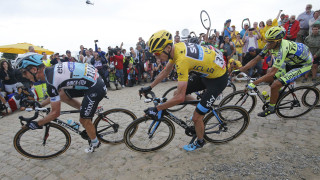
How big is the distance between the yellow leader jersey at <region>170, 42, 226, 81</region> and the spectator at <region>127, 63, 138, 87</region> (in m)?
8.23

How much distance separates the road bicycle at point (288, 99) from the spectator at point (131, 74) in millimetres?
7358

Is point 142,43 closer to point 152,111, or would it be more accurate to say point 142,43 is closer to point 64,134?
point 64,134

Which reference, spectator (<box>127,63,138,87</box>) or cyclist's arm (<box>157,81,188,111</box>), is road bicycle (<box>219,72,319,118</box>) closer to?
cyclist's arm (<box>157,81,188,111</box>)

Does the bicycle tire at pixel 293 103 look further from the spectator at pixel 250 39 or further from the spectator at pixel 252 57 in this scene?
the spectator at pixel 250 39

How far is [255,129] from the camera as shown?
415cm

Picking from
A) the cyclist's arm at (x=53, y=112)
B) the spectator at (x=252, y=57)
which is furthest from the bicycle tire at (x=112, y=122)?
the spectator at (x=252, y=57)

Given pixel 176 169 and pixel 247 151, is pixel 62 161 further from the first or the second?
pixel 247 151

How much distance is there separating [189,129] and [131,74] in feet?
26.7

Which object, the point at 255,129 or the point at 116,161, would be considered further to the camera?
the point at 255,129

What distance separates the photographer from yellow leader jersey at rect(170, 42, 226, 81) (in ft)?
9.05

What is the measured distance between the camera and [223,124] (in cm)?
354

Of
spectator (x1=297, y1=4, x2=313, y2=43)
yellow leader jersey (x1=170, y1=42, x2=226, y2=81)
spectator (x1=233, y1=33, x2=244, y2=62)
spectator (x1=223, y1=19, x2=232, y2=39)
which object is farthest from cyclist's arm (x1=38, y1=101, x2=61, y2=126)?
spectator (x1=297, y1=4, x2=313, y2=43)

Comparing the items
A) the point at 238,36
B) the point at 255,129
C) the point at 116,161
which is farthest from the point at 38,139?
the point at 238,36

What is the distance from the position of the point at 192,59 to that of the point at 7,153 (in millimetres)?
4679
